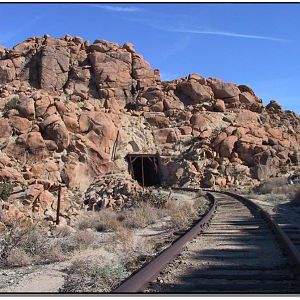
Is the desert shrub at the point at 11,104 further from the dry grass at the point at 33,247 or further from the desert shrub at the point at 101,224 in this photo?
the dry grass at the point at 33,247

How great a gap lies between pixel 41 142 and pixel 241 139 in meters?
22.5

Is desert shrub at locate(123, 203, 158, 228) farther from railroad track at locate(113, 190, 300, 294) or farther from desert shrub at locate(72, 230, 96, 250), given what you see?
desert shrub at locate(72, 230, 96, 250)

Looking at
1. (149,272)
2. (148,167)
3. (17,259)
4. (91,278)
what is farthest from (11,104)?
(149,272)

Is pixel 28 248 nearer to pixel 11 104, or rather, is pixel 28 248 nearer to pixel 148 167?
pixel 11 104

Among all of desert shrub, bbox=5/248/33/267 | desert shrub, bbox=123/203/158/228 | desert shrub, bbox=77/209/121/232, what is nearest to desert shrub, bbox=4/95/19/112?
desert shrub, bbox=123/203/158/228

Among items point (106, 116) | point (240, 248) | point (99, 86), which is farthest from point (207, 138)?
point (240, 248)

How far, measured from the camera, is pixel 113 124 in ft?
156

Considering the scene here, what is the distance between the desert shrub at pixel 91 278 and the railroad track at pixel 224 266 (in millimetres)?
468

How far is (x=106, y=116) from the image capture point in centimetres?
4769

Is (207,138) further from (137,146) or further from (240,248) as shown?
(240,248)

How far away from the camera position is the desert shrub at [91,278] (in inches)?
260

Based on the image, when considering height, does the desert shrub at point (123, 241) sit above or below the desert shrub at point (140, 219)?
below

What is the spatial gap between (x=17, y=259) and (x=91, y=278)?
2645 mm

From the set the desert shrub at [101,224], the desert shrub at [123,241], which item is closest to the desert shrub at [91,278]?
the desert shrub at [123,241]
